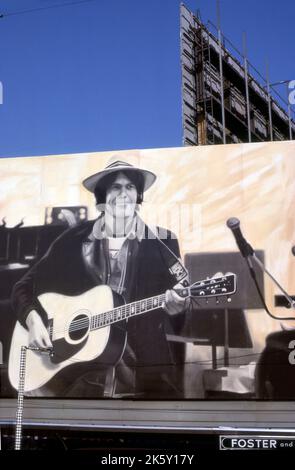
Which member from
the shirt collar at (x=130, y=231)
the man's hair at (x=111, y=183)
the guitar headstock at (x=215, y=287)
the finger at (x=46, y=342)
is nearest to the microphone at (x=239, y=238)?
the guitar headstock at (x=215, y=287)

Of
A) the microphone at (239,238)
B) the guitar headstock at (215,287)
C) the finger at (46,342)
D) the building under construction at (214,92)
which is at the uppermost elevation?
the building under construction at (214,92)

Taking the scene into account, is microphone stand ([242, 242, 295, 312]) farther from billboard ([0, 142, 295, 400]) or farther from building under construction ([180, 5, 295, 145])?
building under construction ([180, 5, 295, 145])

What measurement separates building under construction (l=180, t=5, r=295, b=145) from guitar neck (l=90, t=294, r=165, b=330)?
35.7ft

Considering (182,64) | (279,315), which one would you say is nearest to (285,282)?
(279,315)

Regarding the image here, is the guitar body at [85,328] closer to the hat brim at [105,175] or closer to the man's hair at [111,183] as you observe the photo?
the man's hair at [111,183]

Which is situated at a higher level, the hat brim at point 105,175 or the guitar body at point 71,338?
the hat brim at point 105,175

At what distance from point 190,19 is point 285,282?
53.2ft

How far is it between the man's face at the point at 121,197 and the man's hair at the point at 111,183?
2.9 inches

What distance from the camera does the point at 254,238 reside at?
548 inches

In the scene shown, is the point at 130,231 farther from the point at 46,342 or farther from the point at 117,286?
the point at 46,342

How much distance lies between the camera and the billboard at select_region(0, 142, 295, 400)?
44.2 ft

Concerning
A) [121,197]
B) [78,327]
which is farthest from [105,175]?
[78,327]

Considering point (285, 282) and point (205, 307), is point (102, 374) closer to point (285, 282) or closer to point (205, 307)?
point (205, 307)

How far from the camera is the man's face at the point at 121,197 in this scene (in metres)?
14.7
